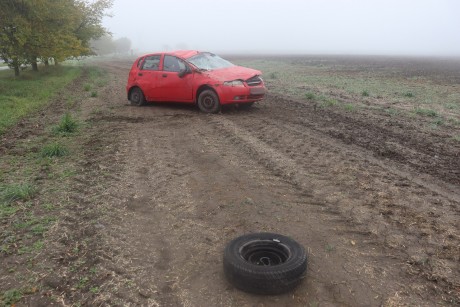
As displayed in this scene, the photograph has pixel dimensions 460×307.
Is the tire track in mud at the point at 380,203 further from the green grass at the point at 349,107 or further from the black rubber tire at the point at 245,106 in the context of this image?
the green grass at the point at 349,107

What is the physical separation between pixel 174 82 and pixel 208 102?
4.11ft

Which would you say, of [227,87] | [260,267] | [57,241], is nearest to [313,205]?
[260,267]

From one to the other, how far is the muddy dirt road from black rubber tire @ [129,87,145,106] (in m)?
3.37

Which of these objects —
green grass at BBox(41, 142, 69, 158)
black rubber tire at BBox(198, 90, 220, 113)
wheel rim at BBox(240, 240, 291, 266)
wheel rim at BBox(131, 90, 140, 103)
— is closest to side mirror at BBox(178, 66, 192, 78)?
black rubber tire at BBox(198, 90, 220, 113)

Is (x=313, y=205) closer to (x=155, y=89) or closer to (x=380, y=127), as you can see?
(x=380, y=127)

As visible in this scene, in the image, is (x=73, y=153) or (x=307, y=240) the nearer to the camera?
(x=307, y=240)

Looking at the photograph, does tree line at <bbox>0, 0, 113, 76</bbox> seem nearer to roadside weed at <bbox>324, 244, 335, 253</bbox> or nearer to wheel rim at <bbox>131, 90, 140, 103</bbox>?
wheel rim at <bbox>131, 90, 140, 103</bbox>

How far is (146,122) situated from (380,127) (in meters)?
5.53

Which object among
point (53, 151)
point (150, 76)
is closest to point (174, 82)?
point (150, 76)

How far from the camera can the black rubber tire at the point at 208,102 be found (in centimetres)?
996

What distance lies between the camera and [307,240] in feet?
13.0

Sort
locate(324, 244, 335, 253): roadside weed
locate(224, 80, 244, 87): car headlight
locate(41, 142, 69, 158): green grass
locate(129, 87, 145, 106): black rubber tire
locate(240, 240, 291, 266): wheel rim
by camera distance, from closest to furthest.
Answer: locate(240, 240, 291, 266): wheel rim < locate(324, 244, 335, 253): roadside weed < locate(41, 142, 69, 158): green grass < locate(224, 80, 244, 87): car headlight < locate(129, 87, 145, 106): black rubber tire

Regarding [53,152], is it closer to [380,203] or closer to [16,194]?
[16,194]

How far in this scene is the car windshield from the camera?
1041 centimetres
